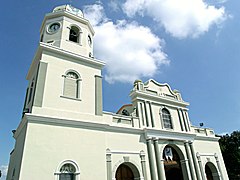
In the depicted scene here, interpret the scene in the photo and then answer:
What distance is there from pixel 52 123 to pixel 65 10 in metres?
9.23

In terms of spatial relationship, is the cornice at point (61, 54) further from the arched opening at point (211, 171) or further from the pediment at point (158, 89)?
the arched opening at point (211, 171)

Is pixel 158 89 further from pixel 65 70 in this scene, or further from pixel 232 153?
pixel 232 153

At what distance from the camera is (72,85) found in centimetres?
1221

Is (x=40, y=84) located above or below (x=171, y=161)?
above

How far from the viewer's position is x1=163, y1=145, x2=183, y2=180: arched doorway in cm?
1500

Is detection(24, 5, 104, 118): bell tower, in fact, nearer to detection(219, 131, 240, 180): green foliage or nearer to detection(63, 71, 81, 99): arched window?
detection(63, 71, 81, 99): arched window

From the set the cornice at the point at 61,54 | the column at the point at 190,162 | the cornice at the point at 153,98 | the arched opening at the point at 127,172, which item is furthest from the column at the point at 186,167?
the cornice at the point at 61,54

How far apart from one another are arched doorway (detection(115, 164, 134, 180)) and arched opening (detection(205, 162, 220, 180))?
896 cm

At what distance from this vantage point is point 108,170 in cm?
1132

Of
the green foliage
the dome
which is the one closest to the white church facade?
the dome

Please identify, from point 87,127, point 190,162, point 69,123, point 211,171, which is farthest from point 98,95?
point 211,171

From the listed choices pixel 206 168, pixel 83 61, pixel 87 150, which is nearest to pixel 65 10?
pixel 83 61

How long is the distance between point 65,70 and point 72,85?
1133mm

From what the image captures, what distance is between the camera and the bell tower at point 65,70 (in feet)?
35.9
